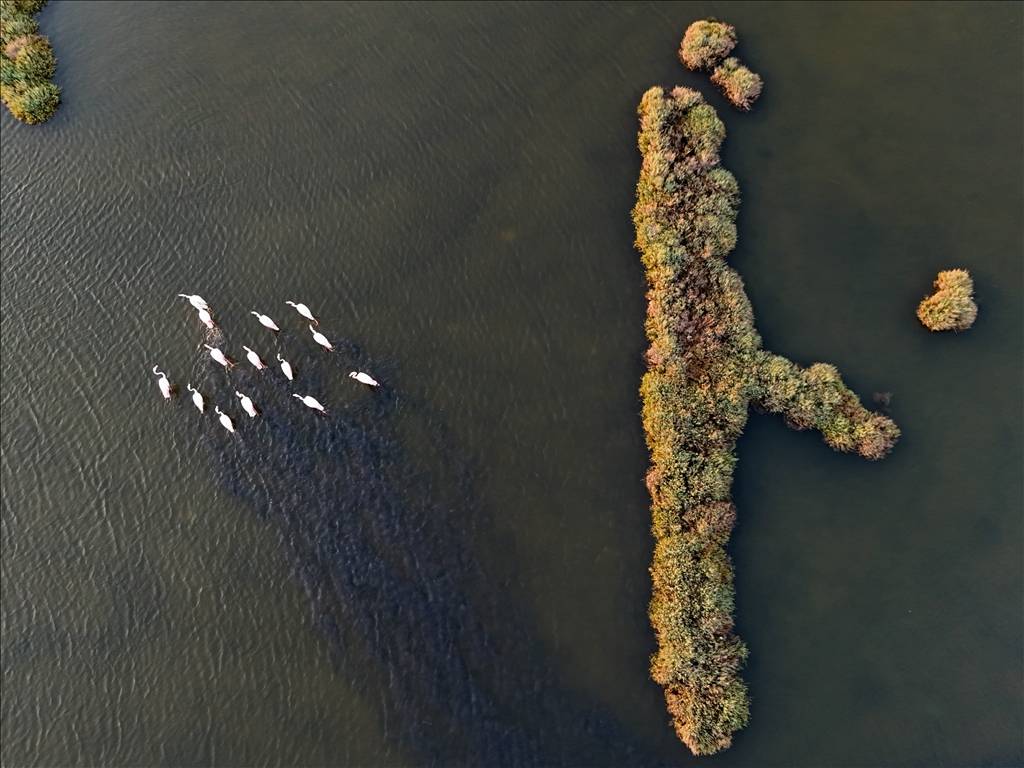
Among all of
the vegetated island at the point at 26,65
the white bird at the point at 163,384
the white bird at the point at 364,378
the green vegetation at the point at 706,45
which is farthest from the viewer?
the vegetated island at the point at 26,65

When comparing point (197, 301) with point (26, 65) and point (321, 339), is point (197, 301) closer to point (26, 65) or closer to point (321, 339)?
point (321, 339)

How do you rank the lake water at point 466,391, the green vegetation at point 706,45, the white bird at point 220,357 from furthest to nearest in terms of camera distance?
the green vegetation at point 706,45, the white bird at point 220,357, the lake water at point 466,391

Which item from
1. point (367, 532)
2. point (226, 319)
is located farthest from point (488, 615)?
point (226, 319)

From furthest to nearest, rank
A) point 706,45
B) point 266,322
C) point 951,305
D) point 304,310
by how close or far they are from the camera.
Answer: point 706,45, point 304,310, point 266,322, point 951,305

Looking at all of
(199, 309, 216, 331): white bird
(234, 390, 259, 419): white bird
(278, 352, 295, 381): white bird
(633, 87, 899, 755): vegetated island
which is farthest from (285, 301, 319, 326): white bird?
(633, 87, 899, 755): vegetated island

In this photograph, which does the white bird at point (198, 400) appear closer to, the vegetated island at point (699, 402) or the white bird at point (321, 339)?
the white bird at point (321, 339)

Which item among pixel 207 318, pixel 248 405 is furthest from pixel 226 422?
pixel 207 318

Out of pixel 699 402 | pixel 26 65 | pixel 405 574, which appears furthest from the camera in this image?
pixel 26 65

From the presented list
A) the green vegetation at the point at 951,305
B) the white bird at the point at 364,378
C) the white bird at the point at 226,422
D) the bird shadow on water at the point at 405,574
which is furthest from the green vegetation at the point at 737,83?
the white bird at the point at 226,422
